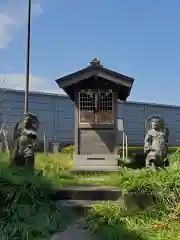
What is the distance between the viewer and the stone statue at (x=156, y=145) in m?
7.06

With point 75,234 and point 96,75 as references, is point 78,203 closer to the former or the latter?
point 75,234

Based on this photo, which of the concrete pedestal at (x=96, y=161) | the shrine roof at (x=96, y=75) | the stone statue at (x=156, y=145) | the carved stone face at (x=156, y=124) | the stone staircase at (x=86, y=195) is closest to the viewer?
the stone staircase at (x=86, y=195)

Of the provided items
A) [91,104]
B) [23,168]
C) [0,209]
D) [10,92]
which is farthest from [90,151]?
[10,92]

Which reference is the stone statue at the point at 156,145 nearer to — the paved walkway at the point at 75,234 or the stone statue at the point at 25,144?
the stone statue at the point at 25,144

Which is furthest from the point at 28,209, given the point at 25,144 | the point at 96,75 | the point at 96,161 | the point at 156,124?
the point at 96,75

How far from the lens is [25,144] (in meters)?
6.88

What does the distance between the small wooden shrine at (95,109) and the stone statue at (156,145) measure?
2.70m

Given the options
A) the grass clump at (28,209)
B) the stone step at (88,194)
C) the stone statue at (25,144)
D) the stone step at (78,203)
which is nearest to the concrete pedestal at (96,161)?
the stone statue at (25,144)

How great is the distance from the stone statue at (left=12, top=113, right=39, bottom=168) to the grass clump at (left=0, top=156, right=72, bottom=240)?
34.1 inches

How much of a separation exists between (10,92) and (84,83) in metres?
11.0

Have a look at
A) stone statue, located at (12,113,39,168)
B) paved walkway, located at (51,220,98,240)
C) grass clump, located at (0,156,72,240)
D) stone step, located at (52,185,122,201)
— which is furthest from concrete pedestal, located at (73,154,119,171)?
paved walkway, located at (51,220,98,240)

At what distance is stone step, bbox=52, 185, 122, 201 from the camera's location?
5.75m

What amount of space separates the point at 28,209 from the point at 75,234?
2.62 ft

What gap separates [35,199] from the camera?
5.30 meters
